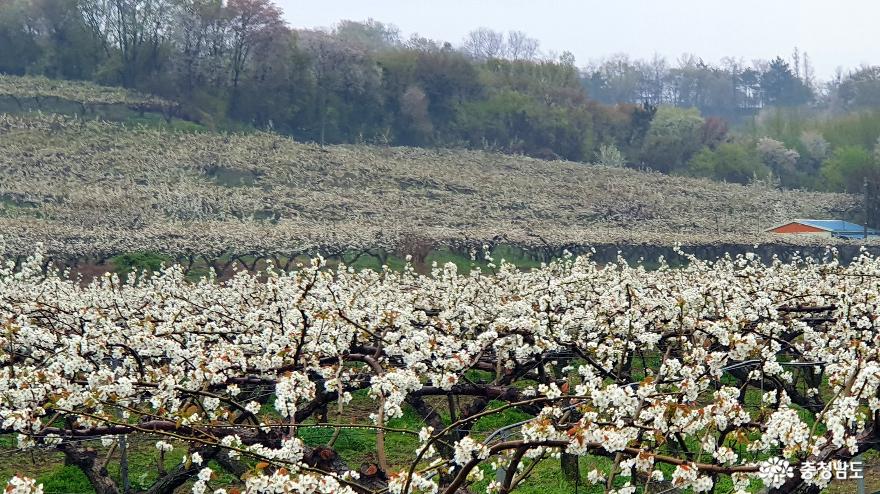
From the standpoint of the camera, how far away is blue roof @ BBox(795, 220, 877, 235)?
53700 millimetres

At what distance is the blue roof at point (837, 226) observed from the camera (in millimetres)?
53700

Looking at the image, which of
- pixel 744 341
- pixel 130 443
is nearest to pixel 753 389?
pixel 744 341

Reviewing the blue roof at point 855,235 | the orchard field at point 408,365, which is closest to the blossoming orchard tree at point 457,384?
the orchard field at point 408,365

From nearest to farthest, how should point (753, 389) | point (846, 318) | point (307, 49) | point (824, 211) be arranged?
point (846, 318) → point (753, 389) → point (824, 211) → point (307, 49)

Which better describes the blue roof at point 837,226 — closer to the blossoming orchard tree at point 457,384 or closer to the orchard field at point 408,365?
the orchard field at point 408,365

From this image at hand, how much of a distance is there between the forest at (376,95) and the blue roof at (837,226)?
639 cm

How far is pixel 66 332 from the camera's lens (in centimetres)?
1142

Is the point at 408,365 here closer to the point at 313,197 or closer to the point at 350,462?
the point at 350,462

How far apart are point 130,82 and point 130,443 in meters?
54.7

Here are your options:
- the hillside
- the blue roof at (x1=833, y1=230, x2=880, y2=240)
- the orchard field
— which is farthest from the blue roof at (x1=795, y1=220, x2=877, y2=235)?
the orchard field

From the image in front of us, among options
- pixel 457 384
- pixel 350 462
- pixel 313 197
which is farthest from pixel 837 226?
pixel 457 384

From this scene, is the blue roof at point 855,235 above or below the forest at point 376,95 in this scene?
below

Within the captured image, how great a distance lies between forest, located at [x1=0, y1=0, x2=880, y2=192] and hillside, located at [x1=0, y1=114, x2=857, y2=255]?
4.04 metres

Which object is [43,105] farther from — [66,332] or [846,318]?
[846,318]
